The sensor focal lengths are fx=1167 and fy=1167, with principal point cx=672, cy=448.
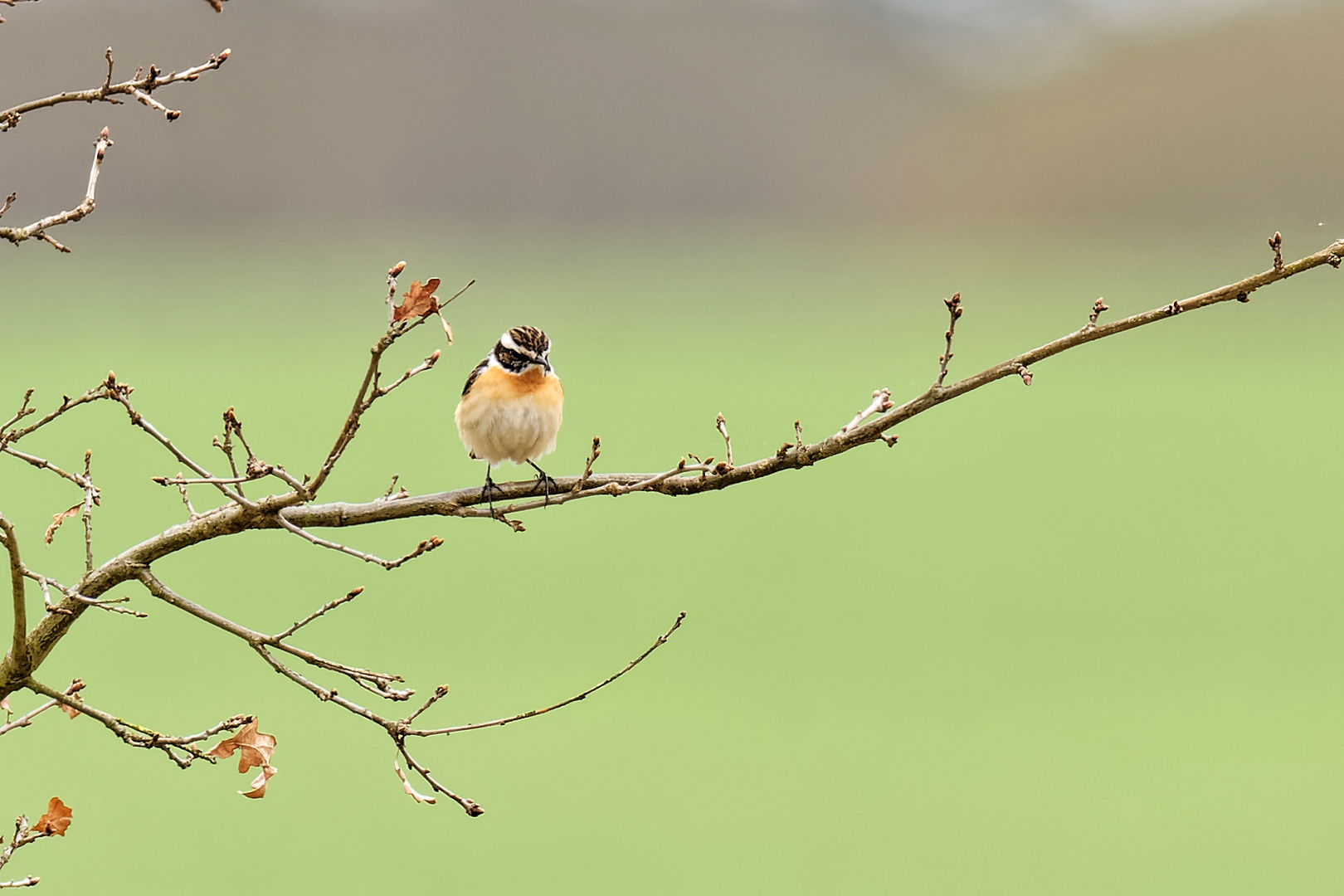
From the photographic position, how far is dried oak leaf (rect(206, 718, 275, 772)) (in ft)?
5.43

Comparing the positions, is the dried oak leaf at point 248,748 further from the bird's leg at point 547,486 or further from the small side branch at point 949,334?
the small side branch at point 949,334

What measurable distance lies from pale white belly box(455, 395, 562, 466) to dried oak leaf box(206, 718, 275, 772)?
1325 mm

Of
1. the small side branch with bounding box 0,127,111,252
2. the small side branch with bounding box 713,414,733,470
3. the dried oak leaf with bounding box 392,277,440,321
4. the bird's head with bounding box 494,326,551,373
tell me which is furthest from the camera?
the bird's head with bounding box 494,326,551,373

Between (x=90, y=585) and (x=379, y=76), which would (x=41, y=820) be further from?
(x=379, y=76)

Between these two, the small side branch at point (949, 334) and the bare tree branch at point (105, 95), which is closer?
the bare tree branch at point (105, 95)

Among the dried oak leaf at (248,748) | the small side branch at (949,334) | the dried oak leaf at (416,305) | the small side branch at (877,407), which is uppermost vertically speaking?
the dried oak leaf at (416,305)

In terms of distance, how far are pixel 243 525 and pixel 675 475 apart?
0.65 metres

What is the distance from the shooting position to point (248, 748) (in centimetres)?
167

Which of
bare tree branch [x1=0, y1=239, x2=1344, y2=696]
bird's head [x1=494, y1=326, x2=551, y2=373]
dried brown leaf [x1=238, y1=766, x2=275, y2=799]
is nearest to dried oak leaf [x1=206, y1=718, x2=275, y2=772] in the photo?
dried brown leaf [x1=238, y1=766, x2=275, y2=799]

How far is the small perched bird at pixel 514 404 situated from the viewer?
9.57 ft

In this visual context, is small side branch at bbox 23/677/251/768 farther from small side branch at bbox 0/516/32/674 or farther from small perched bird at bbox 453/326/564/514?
small perched bird at bbox 453/326/564/514

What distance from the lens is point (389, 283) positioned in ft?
4.96

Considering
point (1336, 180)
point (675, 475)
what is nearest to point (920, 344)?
point (1336, 180)

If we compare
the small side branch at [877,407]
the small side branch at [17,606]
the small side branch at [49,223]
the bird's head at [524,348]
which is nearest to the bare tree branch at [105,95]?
the small side branch at [49,223]
